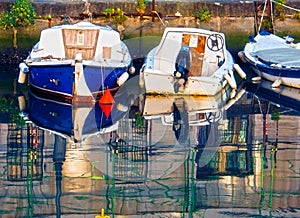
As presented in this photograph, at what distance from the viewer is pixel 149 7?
3117cm

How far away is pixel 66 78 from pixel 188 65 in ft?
11.9

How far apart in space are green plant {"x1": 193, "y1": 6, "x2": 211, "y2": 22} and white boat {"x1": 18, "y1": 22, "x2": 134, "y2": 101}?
163 inches

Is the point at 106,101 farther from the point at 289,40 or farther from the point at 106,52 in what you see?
the point at 289,40

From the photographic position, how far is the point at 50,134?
70.8 ft

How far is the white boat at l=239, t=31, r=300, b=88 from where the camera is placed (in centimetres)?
2748

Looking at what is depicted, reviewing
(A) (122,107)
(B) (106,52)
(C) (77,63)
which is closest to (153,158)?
(A) (122,107)

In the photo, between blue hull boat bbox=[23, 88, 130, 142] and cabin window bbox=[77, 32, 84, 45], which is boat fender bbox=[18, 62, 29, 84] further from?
cabin window bbox=[77, 32, 84, 45]

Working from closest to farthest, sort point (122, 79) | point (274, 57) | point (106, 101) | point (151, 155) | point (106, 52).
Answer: point (151, 155)
point (106, 101)
point (122, 79)
point (106, 52)
point (274, 57)

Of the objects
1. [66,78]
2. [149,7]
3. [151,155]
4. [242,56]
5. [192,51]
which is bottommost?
[151,155]

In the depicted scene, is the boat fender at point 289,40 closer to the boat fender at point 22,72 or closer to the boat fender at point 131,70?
the boat fender at point 131,70

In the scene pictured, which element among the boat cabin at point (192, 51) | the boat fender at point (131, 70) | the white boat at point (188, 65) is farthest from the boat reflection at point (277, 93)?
the boat fender at point (131, 70)

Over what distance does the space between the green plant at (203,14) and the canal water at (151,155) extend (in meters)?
4.08

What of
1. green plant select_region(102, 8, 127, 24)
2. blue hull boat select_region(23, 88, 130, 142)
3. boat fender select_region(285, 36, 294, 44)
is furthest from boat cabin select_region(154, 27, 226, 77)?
green plant select_region(102, 8, 127, 24)

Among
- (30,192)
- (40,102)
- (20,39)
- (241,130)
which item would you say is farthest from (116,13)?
(30,192)
